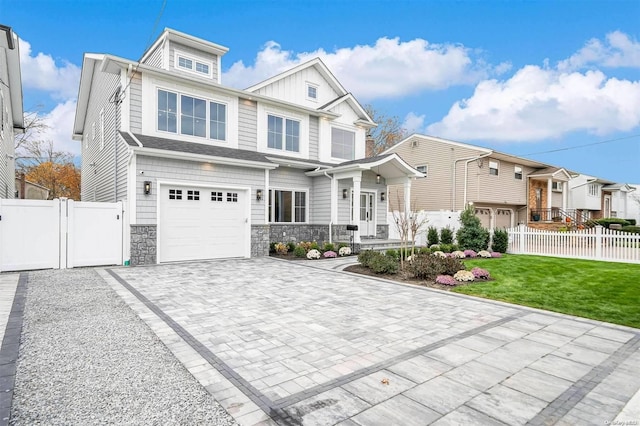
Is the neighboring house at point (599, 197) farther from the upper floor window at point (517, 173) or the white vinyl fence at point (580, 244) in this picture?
the white vinyl fence at point (580, 244)

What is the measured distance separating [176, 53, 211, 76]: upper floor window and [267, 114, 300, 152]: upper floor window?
3185mm

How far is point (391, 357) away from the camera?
144 inches

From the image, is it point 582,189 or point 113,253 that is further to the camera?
point 582,189

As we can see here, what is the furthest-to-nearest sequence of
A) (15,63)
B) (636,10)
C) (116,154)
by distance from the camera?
(636,10), (15,63), (116,154)

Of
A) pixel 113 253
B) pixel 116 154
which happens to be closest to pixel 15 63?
pixel 116 154

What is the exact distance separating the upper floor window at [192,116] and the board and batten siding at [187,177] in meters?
1.76

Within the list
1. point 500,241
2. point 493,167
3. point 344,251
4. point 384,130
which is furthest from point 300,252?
point 384,130

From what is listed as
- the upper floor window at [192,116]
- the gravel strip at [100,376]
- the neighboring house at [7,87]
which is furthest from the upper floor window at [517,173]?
the neighboring house at [7,87]

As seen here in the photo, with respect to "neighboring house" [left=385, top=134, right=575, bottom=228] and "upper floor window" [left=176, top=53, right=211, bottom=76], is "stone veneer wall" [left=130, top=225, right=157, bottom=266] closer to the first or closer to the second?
"upper floor window" [left=176, top=53, right=211, bottom=76]

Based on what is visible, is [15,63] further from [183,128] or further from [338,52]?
[338,52]

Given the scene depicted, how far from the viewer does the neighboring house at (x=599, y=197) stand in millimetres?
29375

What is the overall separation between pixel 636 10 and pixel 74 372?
2316 centimetres

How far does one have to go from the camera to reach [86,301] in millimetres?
5945

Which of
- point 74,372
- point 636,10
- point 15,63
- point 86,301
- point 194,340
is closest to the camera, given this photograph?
point 74,372
